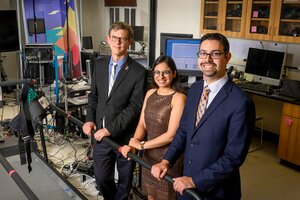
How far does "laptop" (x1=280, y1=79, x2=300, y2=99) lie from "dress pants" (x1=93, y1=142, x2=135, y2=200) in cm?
247

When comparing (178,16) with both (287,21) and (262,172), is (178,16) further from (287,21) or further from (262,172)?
(262,172)

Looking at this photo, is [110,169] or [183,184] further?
[110,169]

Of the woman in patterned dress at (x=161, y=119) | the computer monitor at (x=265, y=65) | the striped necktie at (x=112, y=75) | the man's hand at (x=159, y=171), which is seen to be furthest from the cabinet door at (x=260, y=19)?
the man's hand at (x=159, y=171)

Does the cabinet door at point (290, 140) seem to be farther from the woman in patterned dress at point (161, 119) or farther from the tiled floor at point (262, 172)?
the woman in patterned dress at point (161, 119)

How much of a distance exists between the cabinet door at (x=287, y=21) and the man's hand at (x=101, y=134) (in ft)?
10.0

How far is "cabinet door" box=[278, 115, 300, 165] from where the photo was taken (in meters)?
3.99

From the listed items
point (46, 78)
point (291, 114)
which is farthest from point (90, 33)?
point (291, 114)

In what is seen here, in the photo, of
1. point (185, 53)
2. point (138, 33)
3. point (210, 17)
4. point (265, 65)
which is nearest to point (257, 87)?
point (265, 65)

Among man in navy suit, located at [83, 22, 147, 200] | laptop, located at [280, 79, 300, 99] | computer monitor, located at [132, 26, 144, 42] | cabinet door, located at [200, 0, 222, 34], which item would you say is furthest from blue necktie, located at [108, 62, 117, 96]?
computer monitor, located at [132, 26, 144, 42]

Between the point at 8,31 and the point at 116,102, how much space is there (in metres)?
5.03

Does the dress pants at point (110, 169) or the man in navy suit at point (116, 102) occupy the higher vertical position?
the man in navy suit at point (116, 102)

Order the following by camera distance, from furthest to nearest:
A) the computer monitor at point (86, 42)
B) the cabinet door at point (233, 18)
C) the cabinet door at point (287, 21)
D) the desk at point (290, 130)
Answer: the computer monitor at point (86, 42) → the cabinet door at point (233, 18) → the cabinet door at point (287, 21) → the desk at point (290, 130)

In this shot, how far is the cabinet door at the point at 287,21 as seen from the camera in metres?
4.27

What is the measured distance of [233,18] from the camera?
5.00 m
